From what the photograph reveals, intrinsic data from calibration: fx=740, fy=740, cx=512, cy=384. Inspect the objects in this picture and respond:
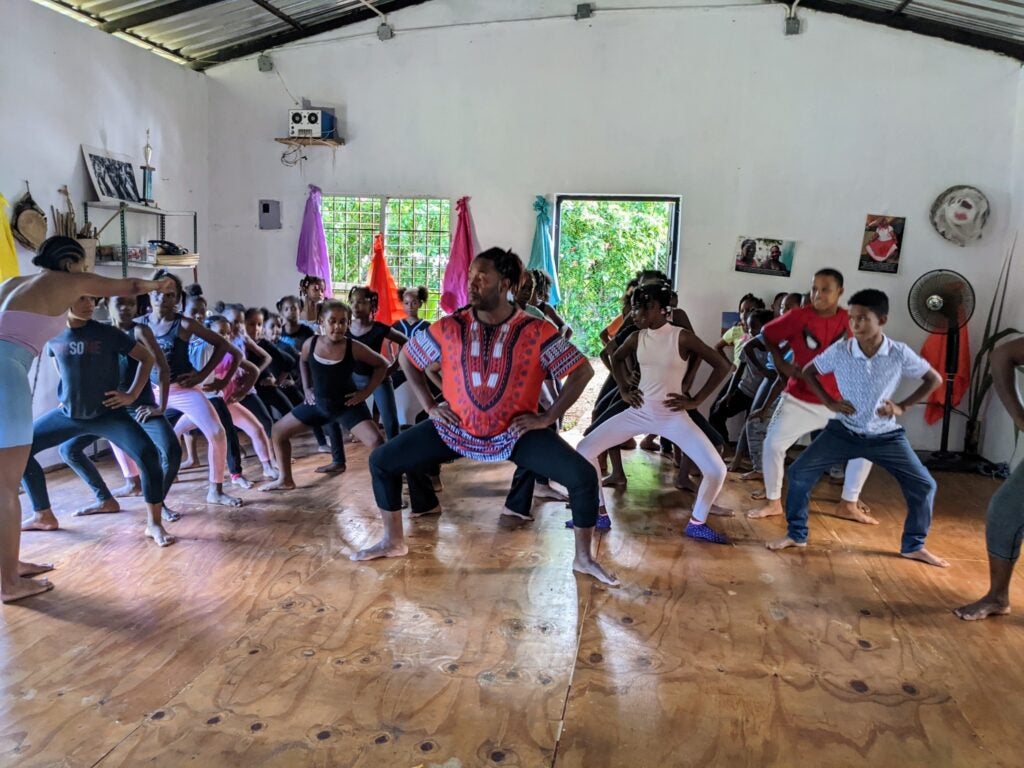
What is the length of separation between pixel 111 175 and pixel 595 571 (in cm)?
510

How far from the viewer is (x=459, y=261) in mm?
6941

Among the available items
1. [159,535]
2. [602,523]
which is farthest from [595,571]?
[159,535]

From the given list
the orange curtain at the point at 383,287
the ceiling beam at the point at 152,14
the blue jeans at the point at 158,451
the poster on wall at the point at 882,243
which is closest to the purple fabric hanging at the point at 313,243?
the orange curtain at the point at 383,287

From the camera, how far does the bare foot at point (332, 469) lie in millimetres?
5281

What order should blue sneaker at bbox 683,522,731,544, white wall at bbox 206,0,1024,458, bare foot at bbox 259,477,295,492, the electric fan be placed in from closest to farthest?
blue sneaker at bbox 683,522,731,544
bare foot at bbox 259,477,295,492
the electric fan
white wall at bbox 206,0,1024,458

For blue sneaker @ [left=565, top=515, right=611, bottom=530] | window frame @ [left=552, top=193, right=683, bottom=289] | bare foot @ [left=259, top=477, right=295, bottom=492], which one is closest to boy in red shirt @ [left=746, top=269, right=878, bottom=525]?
blue sneaker @ [left=565, top=515, right=611, bottom=530]

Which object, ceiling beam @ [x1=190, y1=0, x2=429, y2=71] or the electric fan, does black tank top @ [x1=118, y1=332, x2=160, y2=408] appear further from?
the electric fan

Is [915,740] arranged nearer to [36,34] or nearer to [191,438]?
[191,438]

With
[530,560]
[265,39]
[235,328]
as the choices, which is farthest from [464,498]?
[265,39]

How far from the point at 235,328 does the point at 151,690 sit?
11.1 feet

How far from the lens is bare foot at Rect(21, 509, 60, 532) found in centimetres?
398

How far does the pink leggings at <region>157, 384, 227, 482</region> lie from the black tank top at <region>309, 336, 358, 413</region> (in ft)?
2.07

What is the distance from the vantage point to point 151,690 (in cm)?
243

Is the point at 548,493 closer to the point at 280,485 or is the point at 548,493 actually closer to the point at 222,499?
the point at 280,485
